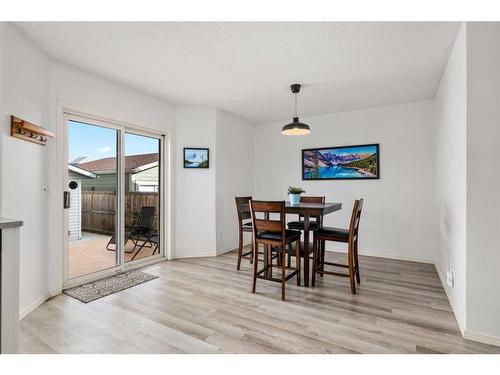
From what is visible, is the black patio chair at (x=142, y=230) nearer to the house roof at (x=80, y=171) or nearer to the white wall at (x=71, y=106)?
the house roof at (x=80, y=171)

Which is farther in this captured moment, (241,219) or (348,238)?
(241,219)

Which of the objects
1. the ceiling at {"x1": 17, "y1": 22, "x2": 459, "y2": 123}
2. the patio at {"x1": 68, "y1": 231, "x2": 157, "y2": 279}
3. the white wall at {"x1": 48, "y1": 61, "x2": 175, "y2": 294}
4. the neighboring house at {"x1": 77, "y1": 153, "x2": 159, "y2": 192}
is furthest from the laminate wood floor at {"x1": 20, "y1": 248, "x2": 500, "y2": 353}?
the ceiling at {"x1": 17, "y1": 22, "x2": 459, "y2": 123}

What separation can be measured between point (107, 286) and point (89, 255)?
59 centimetres

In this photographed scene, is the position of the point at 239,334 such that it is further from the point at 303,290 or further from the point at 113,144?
the point at 113,144

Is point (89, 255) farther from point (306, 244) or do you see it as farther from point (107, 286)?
point (306, 244)

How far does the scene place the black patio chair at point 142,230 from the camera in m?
3.74

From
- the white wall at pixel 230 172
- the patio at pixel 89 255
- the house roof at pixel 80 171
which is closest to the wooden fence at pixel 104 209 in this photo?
the patio at pixel 89 255

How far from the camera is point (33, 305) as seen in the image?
7.91 ft

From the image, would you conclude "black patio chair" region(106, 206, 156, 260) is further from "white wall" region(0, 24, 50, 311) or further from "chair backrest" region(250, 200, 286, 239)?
"chair backrest" region(250, 200, 286, 239)

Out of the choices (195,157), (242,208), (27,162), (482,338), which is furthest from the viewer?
(195,157)

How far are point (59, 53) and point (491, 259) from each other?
13.5 feet

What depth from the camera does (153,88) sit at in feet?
11.5

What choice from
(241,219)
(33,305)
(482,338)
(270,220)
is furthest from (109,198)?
(482,338)

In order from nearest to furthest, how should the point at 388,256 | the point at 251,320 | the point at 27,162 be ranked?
1. the point at 251,320
2. the point at 27,162
3. the point at 388,256
